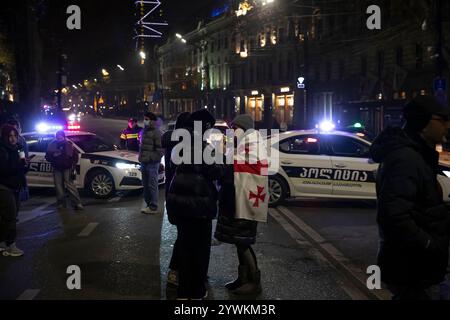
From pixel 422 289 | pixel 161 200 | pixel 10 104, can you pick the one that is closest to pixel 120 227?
pixel 161 200

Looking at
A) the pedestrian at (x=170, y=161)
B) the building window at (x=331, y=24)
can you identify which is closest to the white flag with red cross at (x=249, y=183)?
the pedestrian at (x=170, y=161)

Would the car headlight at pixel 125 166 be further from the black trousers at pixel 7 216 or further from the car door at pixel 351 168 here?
the black trousers at pixel 7 216

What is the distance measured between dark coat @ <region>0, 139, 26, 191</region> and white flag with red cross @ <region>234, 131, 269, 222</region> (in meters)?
3.23

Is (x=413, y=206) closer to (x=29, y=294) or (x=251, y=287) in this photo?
(x=251, y=287)

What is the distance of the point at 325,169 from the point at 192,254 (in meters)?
6.23

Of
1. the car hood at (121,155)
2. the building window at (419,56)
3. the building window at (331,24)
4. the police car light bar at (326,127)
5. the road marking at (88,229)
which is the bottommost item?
the road marking at (88,229)

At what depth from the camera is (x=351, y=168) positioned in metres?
10.6

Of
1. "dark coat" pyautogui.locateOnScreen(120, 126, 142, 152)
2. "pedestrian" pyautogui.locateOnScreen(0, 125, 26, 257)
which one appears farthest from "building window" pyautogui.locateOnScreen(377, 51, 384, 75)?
"pedestrian" pyautogui.locateOnScreen(0, 125, 26, 257)

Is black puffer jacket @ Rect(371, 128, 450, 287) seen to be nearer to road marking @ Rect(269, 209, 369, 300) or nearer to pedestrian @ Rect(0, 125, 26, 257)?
road marking @ Rect(269, 209, 369, 300)

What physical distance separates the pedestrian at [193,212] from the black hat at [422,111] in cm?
210

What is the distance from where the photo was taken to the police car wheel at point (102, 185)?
1202 cm

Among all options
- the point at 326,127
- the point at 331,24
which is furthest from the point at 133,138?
the point at 331,24

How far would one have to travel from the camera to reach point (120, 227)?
8.84 m
